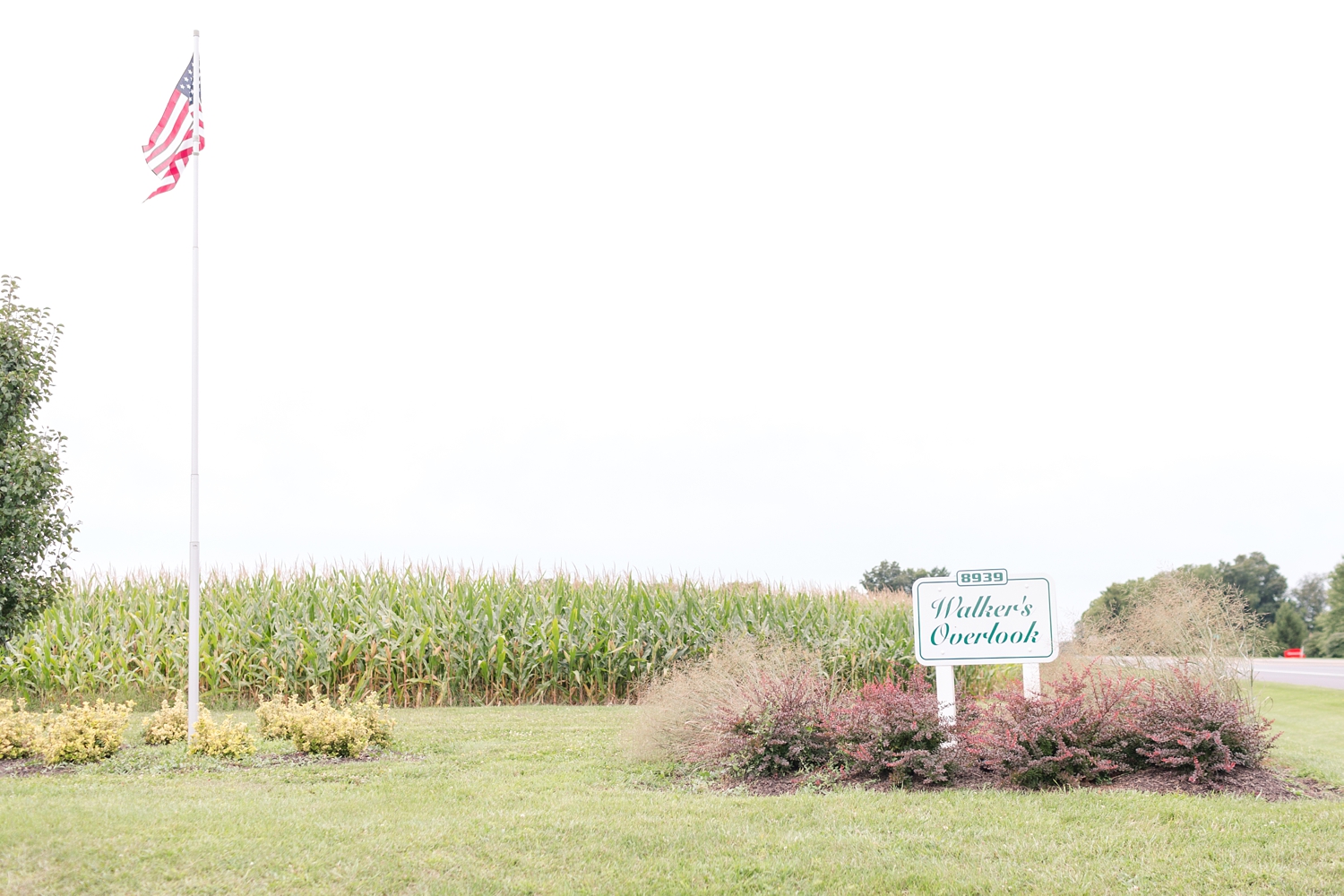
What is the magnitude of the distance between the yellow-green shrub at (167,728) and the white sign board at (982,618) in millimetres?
8560

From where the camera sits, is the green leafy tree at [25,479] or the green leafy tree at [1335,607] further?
the green leafy tree at [1335,607]

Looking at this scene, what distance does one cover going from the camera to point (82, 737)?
1020cm

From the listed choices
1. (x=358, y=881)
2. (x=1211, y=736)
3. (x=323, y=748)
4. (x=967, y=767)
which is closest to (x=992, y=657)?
(x=967, y=767)

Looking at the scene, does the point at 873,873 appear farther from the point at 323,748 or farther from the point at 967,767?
the point at 323,748

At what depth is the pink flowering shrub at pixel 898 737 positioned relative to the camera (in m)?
8.50

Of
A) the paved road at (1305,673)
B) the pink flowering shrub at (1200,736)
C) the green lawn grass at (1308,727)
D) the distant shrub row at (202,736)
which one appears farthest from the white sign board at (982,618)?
the paved road at (1305,673)

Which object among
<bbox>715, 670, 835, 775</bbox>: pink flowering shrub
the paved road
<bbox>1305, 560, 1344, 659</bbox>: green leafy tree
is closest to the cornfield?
<bbox>715, 670, 835, 775</bbox>: pink flowering shrub

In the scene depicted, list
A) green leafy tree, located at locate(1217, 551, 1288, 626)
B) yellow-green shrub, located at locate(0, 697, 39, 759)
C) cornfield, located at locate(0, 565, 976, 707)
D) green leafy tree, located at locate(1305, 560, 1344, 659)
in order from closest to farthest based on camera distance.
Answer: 1. yellow-green shrub, located at locate(0, 697, 39, 759)
2. cornfield, located at locate(0, 565, 976, 707)
3. green leafy tree, located at locate(1305, 560, 1344, 659)
4. green leafy tree, located at locate(1217, 551, 1288, 626)

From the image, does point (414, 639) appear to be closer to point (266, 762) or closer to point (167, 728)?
point (167, 728)

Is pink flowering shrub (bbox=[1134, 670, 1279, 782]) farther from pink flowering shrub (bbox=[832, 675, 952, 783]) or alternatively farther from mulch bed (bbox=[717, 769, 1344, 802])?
pink flowering shrub (bbox=[832, 675, 952, 783])

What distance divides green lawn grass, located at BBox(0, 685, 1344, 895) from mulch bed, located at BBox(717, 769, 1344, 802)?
0.32 meters

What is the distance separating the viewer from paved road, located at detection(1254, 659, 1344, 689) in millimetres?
24920

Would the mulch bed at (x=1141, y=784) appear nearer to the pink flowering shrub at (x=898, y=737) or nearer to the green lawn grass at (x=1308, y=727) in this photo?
the pink flowering shrub at (x=898, y=737)

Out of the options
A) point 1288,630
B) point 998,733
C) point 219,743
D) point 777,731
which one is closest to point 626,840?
point 777,731
